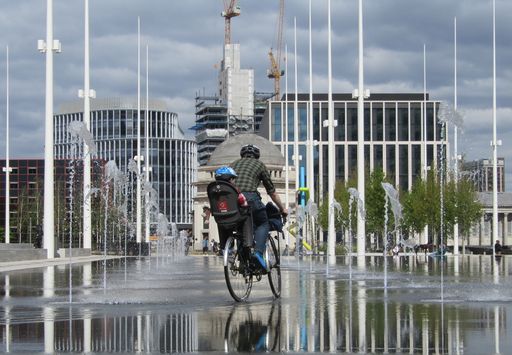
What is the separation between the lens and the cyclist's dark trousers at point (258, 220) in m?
13.1

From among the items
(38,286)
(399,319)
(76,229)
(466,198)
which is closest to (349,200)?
(466,198)

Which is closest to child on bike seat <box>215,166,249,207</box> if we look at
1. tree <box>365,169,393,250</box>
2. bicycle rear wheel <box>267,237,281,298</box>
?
bicycle rear wheel <box>267,237,281,298</box>

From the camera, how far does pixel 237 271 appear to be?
13.1 metres

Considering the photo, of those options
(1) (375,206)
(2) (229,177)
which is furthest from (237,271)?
(1) (375,206)

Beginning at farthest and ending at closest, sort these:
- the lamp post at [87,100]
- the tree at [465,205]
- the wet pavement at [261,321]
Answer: the tree at [465,205] → the lamp post at [87,100] → the wet pavement at [261,321]

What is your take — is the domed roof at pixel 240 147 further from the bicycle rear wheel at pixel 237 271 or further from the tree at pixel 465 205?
the bicycle rear wheel at pixel 237 271

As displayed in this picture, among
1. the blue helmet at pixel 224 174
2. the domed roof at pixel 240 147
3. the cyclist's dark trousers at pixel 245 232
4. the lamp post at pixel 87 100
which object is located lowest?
the cyclist's dark trousers at pixel 245 232

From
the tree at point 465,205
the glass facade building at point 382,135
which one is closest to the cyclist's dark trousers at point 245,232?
the tree at point 465,205

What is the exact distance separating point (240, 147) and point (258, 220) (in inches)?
5336

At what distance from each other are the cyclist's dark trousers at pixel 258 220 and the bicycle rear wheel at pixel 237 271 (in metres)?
0.26

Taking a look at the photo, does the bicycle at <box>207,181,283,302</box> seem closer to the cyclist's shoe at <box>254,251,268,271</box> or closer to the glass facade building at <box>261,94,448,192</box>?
the cyclist's shoe at <box>254,251,268,271</box>

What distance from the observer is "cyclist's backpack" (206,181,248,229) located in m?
12.5

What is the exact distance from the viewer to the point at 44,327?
9938 millimetres

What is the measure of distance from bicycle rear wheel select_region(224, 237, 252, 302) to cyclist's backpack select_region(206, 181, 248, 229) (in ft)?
1.36
